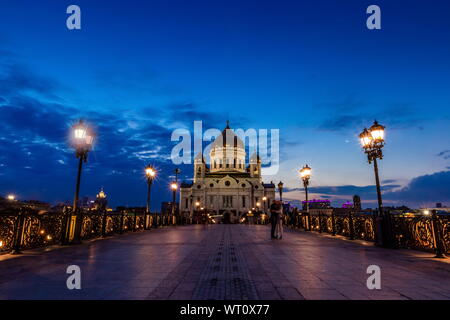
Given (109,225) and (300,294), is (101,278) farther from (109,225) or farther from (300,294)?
(109,225)

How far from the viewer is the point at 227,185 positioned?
87.6 metres

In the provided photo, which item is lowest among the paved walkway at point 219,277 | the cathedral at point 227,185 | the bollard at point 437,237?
the paved walkway at point 219,277

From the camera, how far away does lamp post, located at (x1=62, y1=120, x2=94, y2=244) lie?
10.5 m

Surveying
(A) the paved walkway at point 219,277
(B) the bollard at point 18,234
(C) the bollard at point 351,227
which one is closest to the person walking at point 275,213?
(C) the bollard at point 351,227

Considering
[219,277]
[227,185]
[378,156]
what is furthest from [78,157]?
[227,185]

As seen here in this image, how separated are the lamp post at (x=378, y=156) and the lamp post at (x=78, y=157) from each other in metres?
12.6

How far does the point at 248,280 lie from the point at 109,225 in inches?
485

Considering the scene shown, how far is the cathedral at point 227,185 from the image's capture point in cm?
8656

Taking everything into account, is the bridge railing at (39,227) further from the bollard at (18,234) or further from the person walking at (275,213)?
the person walking at (275,213)

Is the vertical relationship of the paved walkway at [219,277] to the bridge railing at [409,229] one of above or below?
below

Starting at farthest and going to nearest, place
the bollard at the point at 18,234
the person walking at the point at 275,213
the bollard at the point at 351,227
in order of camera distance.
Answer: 1. the bollard at the point at 351,227
2. the person walking at the point at 275,213
3. the bollard at the point at 18,234

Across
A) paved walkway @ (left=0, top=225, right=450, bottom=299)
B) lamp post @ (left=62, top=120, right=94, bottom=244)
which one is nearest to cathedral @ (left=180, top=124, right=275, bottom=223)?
lamp post @ (left=62, top=120, right=94, bottom=244)

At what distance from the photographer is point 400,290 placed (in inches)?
165

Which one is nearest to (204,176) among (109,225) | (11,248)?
(109,225)
